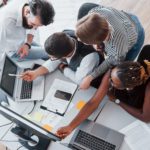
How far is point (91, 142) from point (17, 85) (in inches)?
27.8

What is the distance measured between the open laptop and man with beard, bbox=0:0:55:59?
242 mm

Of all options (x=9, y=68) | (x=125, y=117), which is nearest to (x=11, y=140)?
(x=9, y=68)

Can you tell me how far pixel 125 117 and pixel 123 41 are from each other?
488 mm

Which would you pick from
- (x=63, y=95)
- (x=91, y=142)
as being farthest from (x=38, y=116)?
(x=91, y=142)

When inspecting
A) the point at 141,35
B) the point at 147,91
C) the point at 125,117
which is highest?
the point at 141,35

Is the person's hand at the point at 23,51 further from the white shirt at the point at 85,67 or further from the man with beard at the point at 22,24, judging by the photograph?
the white shirt at the point at 85,67

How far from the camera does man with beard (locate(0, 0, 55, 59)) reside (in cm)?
195

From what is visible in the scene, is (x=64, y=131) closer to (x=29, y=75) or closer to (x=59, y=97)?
(x=59, y=97)

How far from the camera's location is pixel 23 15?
2098 mm

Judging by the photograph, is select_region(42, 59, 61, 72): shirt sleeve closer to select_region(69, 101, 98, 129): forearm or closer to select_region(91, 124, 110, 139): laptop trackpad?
select_region(69, 101, 98, 129): forearm

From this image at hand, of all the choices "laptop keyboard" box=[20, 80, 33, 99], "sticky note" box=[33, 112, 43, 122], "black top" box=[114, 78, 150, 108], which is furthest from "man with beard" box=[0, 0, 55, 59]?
"black top" box=[114, 78, 150, 108]

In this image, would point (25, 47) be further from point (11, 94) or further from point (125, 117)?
point (125, 117)

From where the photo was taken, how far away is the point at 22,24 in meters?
2.16

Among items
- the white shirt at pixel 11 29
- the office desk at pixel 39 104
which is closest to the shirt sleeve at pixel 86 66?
the office desk at pixel 39 104
